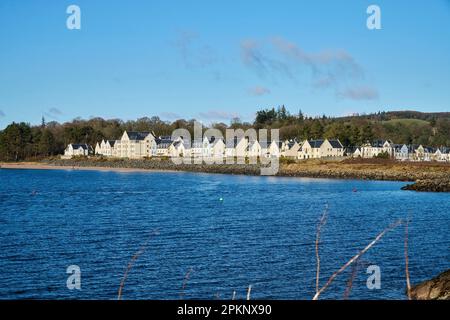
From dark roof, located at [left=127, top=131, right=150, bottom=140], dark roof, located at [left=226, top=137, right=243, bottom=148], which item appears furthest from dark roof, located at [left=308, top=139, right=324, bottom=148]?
dark roof, located at [left=127, top=131, right=150, bottom=140]

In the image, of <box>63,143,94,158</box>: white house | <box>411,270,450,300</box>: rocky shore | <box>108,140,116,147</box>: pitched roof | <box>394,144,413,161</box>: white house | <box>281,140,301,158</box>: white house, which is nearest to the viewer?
<box>411,270,450,300</box>: rocky shore

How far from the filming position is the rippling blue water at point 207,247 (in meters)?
15.2

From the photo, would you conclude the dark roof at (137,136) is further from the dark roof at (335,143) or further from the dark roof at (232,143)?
the dark roof at (335,143)

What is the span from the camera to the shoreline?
224 ft

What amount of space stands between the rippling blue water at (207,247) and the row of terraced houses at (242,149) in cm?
7244

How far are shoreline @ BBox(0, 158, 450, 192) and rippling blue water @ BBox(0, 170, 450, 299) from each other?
27986 millimetres

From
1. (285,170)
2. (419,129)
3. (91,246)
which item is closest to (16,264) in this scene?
(91,246)

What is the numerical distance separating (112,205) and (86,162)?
9247 cm

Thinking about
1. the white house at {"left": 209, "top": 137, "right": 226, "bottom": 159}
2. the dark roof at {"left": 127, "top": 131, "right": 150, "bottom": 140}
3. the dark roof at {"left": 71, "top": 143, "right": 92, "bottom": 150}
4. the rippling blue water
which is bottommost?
the rippling blue water

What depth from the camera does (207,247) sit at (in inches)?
835

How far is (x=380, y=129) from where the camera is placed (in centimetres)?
15188

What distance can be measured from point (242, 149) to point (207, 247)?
105 m

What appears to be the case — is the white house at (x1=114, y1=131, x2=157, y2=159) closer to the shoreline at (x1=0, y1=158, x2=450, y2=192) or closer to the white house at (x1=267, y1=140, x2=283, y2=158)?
the shoreline at (x1=0, y1=158, x2=450, y2=192)
